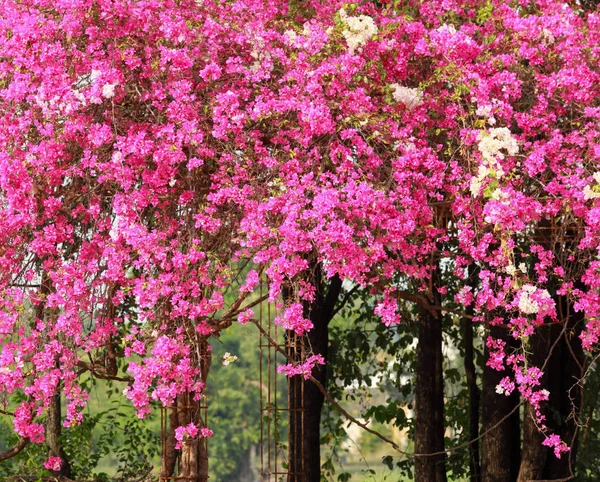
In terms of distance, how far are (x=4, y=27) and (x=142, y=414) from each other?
2.67 metres

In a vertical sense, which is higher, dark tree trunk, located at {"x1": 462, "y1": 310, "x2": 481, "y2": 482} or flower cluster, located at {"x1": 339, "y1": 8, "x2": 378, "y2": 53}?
flower cluster, located at {"x1": 339, "y1": 8, "x2": 378, "y2": 53}

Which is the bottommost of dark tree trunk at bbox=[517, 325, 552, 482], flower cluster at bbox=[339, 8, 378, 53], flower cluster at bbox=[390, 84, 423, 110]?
dark tree trunk at bbox=[517, 325, 552, 482]

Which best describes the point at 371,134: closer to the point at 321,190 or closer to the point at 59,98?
the point at 321,190

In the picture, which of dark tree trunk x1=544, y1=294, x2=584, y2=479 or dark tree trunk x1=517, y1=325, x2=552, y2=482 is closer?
dark tree trunk x1=517, y1=325, x2=552, y2=482

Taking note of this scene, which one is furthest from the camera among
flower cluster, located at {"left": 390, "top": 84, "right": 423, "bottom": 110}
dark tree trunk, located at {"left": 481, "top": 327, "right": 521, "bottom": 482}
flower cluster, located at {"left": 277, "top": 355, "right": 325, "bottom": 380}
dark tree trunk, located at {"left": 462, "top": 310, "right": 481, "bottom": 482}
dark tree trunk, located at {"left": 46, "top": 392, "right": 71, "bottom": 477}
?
dark tree trunk, located at {"left": 462, "top": 310, "right": 481, "bottom": 482}

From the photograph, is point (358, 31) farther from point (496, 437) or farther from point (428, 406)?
point (428, 406)

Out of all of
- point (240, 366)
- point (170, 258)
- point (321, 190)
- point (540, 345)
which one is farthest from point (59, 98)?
point (240, 366)

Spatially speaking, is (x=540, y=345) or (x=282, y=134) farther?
(x=540, y=345)

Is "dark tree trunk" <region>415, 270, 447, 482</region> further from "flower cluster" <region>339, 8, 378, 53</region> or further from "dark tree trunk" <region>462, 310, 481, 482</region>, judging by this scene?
"flower cluster" <region>339, 8, 378, 53</region>

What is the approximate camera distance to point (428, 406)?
10.2 metres

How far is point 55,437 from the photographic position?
33.8ft

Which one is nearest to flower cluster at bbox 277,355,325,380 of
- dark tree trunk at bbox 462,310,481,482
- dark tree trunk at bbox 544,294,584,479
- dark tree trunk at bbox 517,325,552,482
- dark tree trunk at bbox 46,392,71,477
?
dark tree trunk at bbox 517,325,552,482

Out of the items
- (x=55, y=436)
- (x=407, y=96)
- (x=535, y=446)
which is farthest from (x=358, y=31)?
(x=55, y=436)

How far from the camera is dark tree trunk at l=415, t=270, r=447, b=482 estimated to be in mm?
10105
